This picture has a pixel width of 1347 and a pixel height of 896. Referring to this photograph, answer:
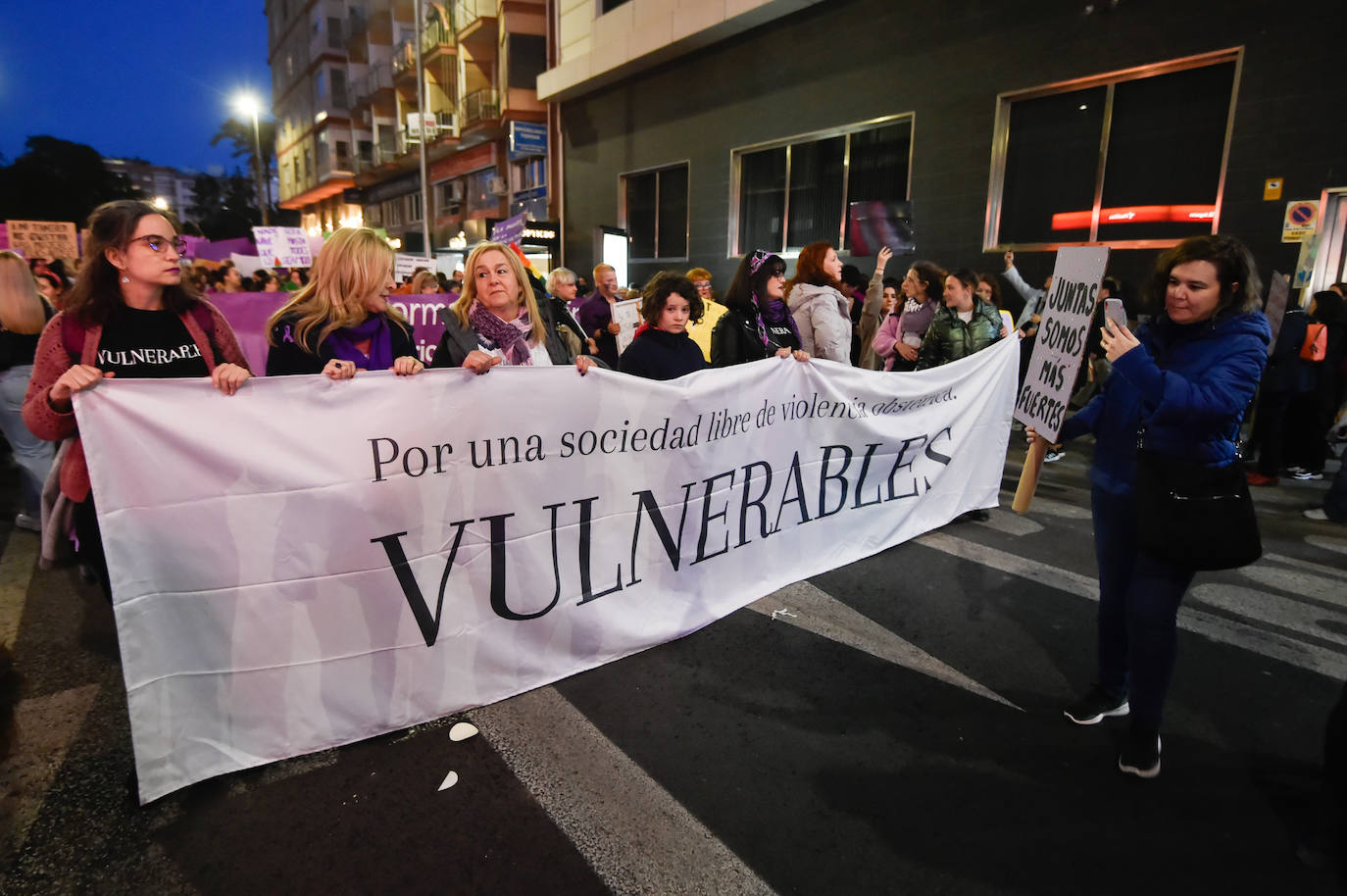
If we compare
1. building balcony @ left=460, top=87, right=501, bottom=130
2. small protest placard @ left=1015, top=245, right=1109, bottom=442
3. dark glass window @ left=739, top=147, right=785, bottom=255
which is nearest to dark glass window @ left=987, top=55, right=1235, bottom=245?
dark glass window @ left=739, top=147, right=785, bottom=255

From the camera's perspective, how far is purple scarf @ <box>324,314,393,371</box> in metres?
3.11

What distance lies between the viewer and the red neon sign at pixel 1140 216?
9.03 meters

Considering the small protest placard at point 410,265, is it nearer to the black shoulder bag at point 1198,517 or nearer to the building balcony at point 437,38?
the black shoulder bag at point 1198,517

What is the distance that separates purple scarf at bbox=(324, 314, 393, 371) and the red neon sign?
9.64 m

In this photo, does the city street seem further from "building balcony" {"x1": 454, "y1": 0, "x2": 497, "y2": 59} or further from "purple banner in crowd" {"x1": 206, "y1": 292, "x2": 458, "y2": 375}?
"building balcony" {"x1": 454, "y1": 0, "x2": 497, "y2": 59}

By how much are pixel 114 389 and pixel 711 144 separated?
49.1ft

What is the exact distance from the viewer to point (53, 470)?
11.6 ft

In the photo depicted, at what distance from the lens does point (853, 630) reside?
12.7 ft

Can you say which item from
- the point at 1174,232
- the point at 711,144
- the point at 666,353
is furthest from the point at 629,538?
the point at 711,144

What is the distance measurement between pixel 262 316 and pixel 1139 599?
803 cm

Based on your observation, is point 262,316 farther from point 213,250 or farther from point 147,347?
point 213,250

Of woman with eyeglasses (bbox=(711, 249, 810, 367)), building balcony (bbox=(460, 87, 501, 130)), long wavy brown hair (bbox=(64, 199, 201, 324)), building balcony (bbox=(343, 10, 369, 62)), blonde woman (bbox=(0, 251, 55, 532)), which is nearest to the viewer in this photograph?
long wavy brown hair (bbox=(64, 199, 201, 324))

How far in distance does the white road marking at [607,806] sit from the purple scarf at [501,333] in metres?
1.59

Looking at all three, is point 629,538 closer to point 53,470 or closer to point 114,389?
point 114,389
